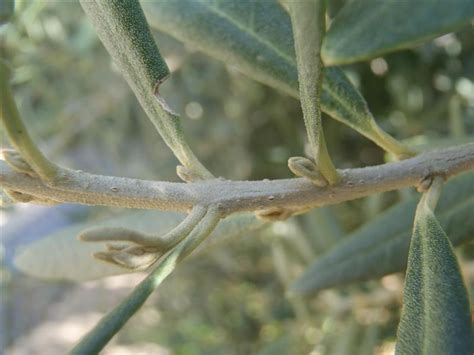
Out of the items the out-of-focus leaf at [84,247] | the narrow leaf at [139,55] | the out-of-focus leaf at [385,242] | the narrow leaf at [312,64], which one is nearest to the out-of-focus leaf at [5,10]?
the narrow leaf at [139,55]

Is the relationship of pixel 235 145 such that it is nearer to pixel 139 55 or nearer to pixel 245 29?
pixel 245 29

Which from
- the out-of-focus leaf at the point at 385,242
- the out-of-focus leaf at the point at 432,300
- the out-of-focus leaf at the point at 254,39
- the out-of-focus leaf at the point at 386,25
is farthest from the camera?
the out-of-focus leaf at the point at 385,242

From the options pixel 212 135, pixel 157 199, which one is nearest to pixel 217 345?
pixel 212 135

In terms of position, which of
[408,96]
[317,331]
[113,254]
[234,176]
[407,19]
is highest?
[408,96]

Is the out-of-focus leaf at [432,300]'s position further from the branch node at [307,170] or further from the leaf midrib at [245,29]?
the leaf midrib at [245,29]

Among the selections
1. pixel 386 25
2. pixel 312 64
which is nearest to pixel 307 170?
pixel 312 64

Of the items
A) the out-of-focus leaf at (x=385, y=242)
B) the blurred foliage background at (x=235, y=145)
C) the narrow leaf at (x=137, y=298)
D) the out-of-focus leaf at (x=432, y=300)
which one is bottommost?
the narrow leaf at (x=137, y=298)

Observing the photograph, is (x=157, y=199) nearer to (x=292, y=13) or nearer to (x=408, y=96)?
(x=292, y=13)
